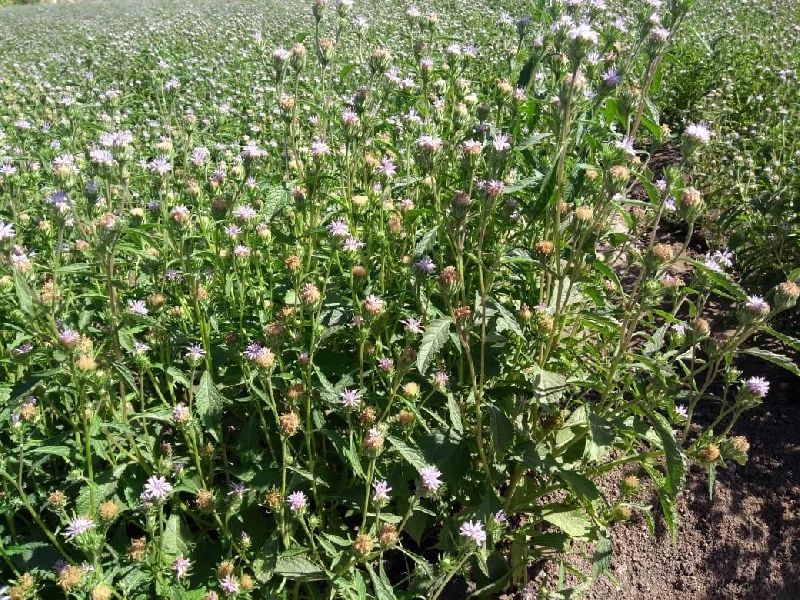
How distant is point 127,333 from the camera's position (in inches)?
91.7

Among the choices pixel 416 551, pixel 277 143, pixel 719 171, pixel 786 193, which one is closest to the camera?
pixel 416 551

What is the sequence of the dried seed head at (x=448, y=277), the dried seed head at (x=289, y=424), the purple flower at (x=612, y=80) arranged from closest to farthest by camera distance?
1. the dried seed head at (x=289, y=424)
2. the dried seed head at (x=448, y=277)
3. the purple flower at (x=612, y=80)

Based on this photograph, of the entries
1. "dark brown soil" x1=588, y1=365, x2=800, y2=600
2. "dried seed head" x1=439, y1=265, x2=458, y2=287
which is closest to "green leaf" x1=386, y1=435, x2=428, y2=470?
"dried seed head" x1=439, y1=265, x2=458, y2=287

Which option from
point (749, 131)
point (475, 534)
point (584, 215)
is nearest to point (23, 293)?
point (475, 534)

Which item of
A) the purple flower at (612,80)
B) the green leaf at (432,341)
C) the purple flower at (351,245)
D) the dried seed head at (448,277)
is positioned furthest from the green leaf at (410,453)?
the purple flower at (612,80)

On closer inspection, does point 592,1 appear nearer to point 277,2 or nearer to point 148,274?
point 148,274

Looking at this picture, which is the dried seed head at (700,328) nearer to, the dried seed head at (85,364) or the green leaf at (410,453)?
the green leaf at (410,453)

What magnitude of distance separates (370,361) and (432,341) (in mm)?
511

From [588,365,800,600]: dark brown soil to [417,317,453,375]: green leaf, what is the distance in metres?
1.44

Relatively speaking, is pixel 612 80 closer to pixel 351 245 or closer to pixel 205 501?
pixel 351 245

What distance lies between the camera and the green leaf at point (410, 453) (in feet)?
6.84

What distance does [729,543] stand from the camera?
2812mm

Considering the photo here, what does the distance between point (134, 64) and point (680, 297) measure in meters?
8.50

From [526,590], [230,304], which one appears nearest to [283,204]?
[230,304]
